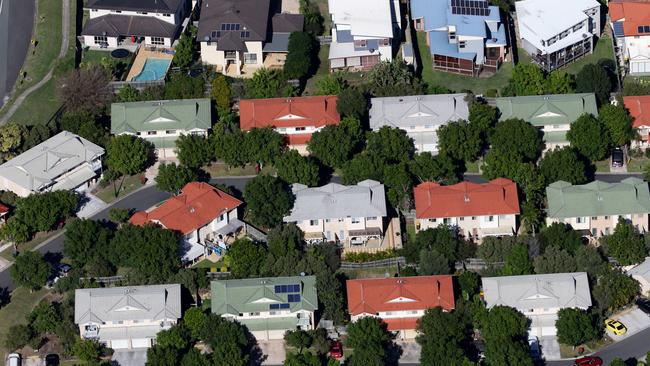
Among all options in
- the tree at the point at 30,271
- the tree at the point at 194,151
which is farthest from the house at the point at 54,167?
the tree at the point at 30,271

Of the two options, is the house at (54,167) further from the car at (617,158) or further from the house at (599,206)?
the car at (617,158)

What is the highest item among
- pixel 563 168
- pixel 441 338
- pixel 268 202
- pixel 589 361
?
pixel 563 168

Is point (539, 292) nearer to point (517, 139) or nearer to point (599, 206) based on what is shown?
point (599, 206)

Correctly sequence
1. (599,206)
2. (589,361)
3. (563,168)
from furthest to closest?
(563,168)
(599,206)
(589,361)

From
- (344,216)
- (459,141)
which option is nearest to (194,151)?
(344,216)

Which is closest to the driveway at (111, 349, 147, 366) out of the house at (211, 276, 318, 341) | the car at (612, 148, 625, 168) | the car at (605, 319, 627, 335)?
the house at (211, 276, 318, 341)

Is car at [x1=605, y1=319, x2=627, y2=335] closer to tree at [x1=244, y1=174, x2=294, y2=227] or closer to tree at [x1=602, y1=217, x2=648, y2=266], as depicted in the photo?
tree at [x1=602, y1=217, x2=648, y2=266]
